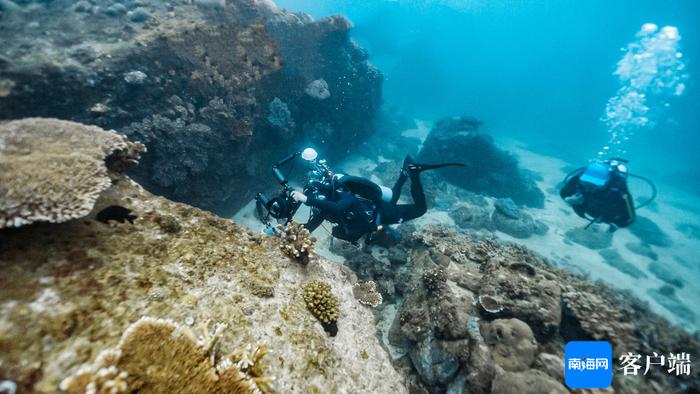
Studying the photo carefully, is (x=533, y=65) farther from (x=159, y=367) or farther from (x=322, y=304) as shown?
(x=159, y=367)

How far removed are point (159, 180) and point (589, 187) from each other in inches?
568

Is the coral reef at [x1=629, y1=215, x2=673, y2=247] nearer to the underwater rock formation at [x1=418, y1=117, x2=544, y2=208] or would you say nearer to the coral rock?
the underwater rock formation at [x1=418, y1=117, x2=544, y2=208]

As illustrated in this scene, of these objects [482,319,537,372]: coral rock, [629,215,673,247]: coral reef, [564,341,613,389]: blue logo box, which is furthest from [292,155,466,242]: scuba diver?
[629,215,673,247]: coral reef

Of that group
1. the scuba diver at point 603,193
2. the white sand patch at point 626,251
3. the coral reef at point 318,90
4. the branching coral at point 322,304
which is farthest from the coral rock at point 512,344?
the coral reef at point 318,90

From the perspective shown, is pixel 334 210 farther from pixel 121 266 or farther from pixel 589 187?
pixel 589 187

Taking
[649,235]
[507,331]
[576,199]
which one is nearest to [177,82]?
[507,331]

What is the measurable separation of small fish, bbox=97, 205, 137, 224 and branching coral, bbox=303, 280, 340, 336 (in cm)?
256

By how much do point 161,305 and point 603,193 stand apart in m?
13.4

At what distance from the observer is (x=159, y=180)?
336 inches

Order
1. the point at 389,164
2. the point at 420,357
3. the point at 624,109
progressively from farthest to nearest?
the point at 624,109 < the point at 389,164 < the point at 420,357

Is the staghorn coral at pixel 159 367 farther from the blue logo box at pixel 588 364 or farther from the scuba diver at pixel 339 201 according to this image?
the blue logo box at pixel 588 364

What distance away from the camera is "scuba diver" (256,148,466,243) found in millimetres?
6035

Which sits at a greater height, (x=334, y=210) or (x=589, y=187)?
(x=589, y=187)

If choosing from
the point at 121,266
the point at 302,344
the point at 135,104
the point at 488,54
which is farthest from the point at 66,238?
the point at 488,54
